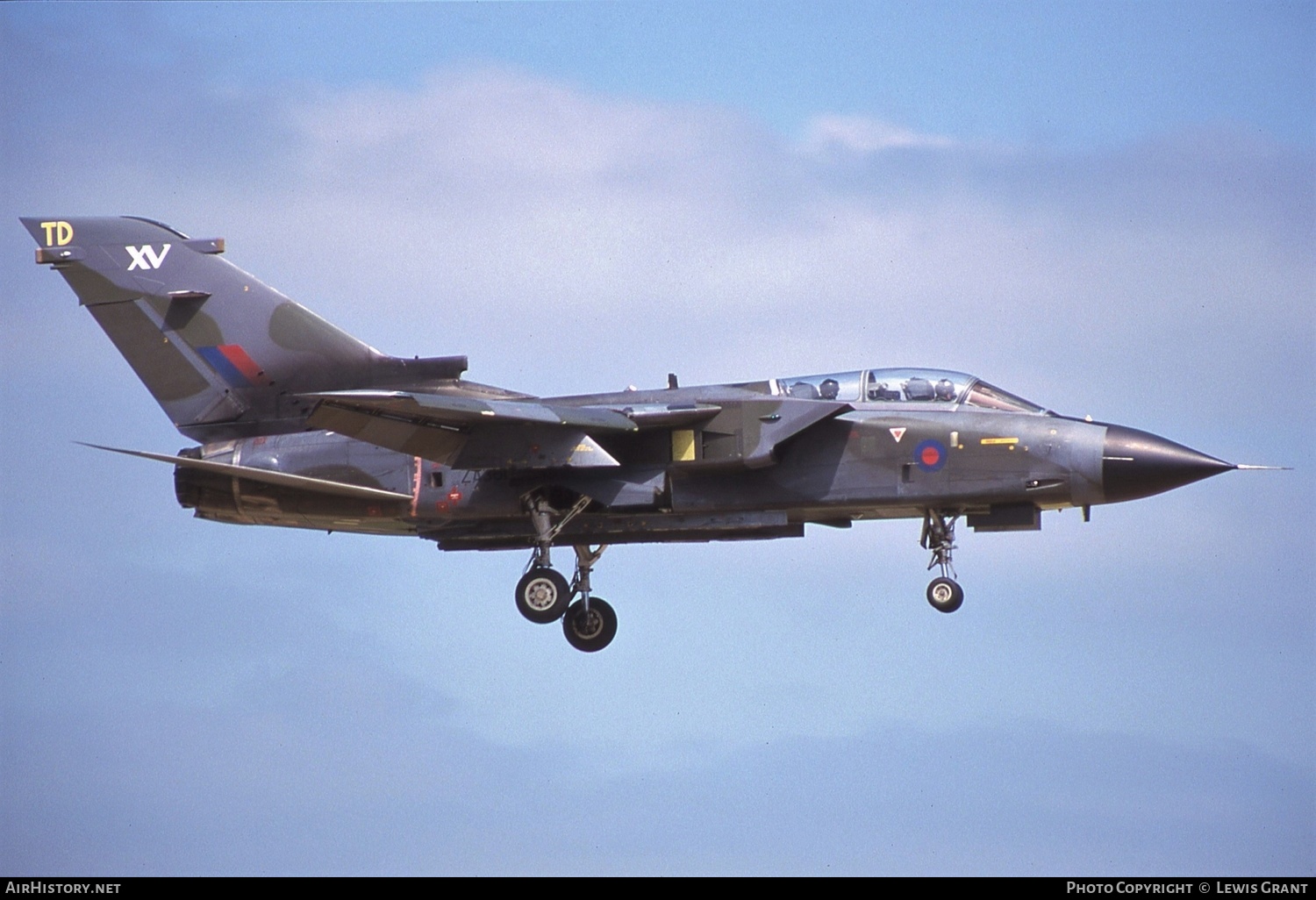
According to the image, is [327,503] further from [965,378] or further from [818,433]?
[965,378]

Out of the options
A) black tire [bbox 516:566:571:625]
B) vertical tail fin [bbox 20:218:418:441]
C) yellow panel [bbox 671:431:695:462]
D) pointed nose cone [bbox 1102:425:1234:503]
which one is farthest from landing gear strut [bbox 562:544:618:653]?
pointed nose cone [bbox 1102:425:1234:503]

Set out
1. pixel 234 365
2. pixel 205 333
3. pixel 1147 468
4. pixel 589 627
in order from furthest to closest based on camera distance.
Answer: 1. pixel 205 333
2. pixel 234 365
3. pixel 589 627
4. pixel 1147 468

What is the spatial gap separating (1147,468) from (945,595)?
314 cm

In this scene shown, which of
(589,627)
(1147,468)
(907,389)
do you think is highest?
(907,389)

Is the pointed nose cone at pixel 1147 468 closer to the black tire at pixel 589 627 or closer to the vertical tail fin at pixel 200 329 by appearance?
the black tire at pixel 589 627

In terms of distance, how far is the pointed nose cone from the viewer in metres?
27.2

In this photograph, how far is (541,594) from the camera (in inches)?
1125

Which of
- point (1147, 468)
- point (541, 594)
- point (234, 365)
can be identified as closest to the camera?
point (1147, 468)

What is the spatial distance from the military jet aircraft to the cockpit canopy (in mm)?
29

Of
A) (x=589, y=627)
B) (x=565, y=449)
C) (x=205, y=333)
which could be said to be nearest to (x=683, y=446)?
(x=565, y=449)

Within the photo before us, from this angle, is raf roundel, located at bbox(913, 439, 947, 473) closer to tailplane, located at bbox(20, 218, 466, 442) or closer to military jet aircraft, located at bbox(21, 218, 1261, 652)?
military jet aircraft, located at bbox(21, 218, 1261, 652)

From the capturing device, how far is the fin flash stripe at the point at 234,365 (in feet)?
99.2

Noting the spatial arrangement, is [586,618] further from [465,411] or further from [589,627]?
[465,411]
